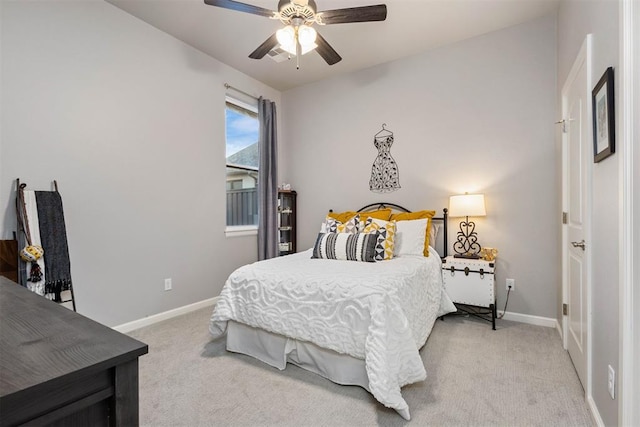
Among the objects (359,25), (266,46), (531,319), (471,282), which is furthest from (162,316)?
(531,319)

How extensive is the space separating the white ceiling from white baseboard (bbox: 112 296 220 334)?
275 cm

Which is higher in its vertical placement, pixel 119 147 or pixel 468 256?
pixel 119 147

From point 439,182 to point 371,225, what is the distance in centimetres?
107

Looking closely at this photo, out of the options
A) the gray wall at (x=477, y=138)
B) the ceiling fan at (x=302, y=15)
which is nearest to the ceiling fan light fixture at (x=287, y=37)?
the ceiling fan at (x=302, y=15)

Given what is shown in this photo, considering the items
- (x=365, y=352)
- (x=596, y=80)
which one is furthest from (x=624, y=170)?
(x=365, y=352)

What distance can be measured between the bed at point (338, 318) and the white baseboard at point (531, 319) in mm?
1020

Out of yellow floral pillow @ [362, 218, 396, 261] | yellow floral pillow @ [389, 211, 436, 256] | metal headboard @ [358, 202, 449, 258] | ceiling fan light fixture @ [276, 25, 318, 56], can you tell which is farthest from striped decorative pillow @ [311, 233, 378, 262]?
ceiling fan light fixture @ [276, 25, 318, 56]

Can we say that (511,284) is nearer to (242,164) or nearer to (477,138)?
(477,138)

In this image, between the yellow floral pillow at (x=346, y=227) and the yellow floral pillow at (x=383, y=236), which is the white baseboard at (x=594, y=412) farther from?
the yellow floral pillow at (x=346, y=227)

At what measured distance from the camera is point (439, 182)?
355 centimetres

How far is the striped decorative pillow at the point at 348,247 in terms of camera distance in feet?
9.28

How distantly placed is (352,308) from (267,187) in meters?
2.75

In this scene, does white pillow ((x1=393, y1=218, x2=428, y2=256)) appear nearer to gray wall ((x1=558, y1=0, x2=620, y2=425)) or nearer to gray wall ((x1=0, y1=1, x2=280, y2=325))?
gray wall ((x1=558, y1=0, x2=620, y2=425))

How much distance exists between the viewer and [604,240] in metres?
1.58
